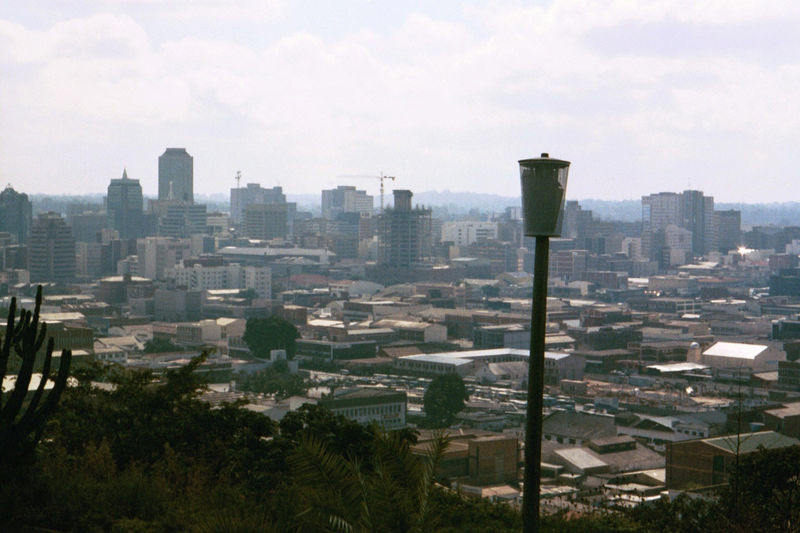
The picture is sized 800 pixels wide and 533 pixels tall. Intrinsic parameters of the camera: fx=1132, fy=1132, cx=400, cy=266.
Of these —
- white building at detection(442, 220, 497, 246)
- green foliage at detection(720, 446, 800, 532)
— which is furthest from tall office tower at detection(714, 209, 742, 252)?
green foliage at detection(720, 446, 800, 532)

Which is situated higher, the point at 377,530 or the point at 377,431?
the point at 377,431

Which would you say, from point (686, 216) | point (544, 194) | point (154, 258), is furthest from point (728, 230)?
point (544, 194)

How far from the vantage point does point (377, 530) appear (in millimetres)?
3375

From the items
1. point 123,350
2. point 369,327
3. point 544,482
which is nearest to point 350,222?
point 369,327

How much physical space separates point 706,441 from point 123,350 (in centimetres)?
2664

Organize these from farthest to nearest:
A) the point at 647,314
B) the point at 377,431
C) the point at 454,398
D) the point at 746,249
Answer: the point at 746,249, the point at 647,314, the point at 454,398, the point at 377,431

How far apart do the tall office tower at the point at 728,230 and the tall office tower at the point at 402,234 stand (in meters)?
34.5

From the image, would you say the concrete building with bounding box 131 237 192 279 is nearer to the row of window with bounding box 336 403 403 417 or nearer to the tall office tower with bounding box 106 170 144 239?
the tall office tower with bounding box 106 170 144 239

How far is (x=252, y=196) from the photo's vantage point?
123562 millimetres

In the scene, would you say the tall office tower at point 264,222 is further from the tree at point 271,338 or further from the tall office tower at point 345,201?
the tree at point 271,338

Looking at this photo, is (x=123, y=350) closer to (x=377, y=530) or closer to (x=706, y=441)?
(x=706, y=441)

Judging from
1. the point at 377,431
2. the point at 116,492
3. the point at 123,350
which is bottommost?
the point at 123,350

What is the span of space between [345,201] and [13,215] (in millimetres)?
58504

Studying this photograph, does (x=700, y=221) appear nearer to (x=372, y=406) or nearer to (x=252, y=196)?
(x=252, y=196)
